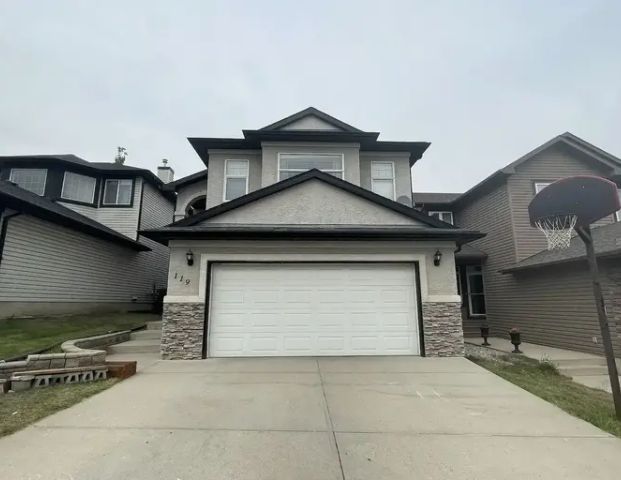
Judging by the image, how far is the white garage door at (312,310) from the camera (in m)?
7.87

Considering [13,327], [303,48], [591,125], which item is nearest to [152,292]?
[13,327]

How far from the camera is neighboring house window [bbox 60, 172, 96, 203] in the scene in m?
14.9

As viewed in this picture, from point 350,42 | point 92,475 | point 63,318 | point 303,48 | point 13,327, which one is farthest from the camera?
point 303,48

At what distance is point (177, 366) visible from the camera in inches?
273

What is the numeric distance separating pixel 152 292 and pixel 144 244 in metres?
2.86

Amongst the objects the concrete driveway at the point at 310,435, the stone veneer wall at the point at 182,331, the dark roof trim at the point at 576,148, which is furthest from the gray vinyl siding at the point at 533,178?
the stone veneer wall at the point at 182,331

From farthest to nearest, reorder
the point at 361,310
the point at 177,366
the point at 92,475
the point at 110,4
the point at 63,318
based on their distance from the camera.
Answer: the point at 63,318
the point at 110,4
the point at 361,310
the point at 177,366
the point at 92,475

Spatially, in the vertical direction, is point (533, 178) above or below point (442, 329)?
above

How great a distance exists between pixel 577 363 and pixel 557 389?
330 cm

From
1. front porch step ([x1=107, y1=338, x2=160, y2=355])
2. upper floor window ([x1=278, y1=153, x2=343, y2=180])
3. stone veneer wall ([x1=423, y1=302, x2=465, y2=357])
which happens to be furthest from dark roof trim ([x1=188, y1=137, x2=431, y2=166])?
front porch step ([x1=107, y1=338, x2=160, y2=355])

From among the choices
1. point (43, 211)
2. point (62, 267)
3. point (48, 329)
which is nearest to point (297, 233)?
point (48, 329)

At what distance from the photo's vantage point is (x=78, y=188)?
50.1 feet

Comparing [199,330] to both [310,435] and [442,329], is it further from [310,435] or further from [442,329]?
[442,329]

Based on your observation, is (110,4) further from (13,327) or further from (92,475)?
(92,475)
